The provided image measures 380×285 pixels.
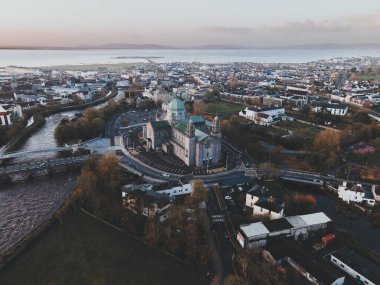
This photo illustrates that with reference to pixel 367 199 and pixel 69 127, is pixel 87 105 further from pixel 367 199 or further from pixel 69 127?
pixel 367 199

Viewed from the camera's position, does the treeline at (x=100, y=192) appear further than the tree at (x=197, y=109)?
No

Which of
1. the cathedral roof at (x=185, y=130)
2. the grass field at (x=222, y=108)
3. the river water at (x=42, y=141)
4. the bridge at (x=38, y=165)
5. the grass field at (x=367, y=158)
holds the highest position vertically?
the cathedral roof at (x=185, y=130)

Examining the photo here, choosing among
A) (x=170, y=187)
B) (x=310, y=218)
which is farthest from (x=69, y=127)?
(x=310, y=218)

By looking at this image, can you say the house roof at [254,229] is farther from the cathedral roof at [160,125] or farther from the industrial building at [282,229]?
the cathedral roof at [160,125]

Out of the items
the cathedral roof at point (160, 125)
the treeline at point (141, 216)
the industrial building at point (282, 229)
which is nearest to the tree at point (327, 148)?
the industrial building at point (282, 229)

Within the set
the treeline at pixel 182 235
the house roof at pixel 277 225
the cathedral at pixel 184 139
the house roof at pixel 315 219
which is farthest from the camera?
the cathedral at pixel 184 139

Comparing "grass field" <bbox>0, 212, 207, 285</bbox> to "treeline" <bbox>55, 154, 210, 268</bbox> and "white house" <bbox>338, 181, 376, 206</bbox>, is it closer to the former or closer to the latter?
"treeline" <bbox>55, 154, 210, 268</bbox>

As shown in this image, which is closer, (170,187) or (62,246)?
(62,246)
